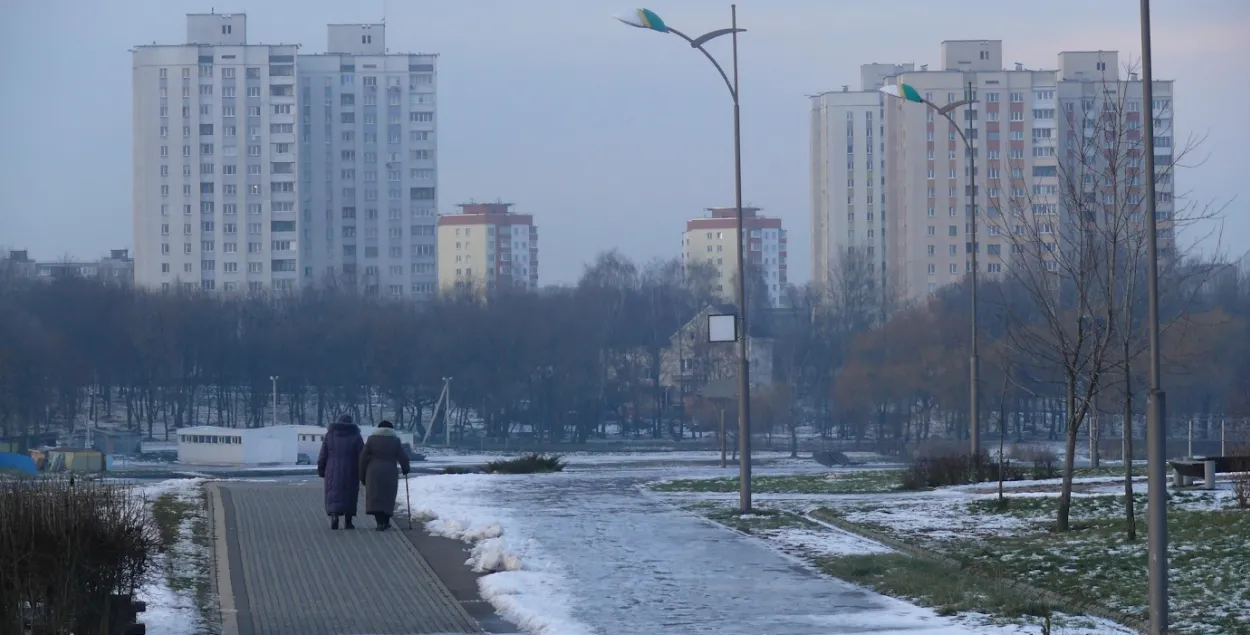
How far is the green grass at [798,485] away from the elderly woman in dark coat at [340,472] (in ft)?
27.9

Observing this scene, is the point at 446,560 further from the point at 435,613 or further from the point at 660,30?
the point at 660,30

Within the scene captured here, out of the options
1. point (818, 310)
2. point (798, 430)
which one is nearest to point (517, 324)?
point (798, 430)

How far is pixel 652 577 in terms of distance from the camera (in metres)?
13.5

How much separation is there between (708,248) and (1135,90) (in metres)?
122

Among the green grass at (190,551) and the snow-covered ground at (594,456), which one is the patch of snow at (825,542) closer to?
the green grass at (190,551)

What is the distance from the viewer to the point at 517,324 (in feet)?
303

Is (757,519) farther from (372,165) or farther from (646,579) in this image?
(372,165)

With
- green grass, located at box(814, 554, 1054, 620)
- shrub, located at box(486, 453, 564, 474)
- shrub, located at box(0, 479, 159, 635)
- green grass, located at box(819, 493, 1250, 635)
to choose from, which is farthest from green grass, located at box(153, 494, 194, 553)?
shrub, located at box(486, 453, 564, 474)

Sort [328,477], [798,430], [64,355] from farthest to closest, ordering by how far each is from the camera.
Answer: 1. [798,430]
2. [64,355]
3. [328,477]

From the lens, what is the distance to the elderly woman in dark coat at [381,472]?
17219 millimetres

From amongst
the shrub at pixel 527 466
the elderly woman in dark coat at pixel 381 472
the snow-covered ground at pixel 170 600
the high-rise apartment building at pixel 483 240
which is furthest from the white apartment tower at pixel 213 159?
the snow-covered ground at pixel 170 600

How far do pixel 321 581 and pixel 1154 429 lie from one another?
731 centimetres

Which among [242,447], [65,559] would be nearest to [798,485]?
[65,559]

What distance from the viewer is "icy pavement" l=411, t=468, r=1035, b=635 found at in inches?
431
